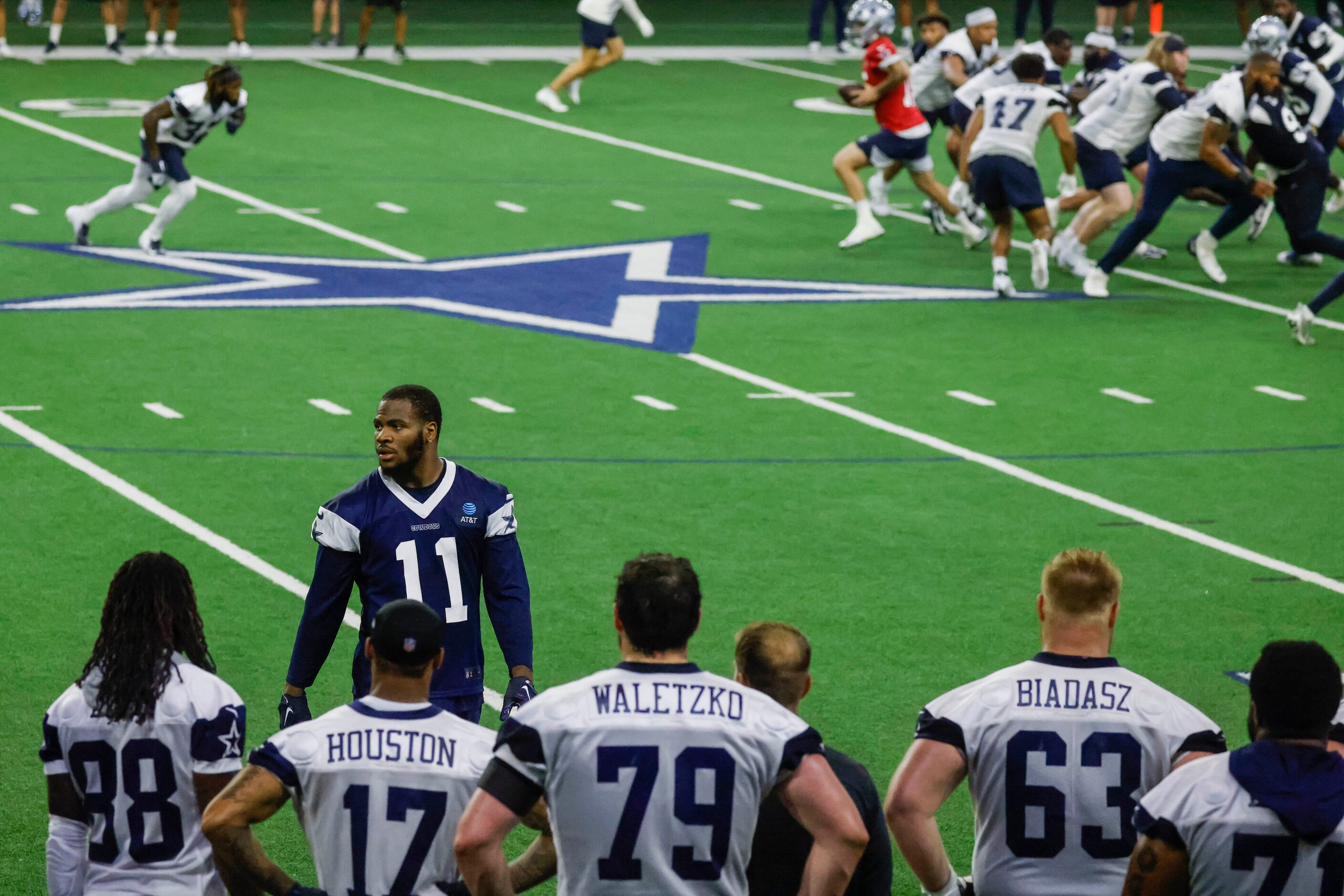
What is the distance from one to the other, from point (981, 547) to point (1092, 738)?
221 inches

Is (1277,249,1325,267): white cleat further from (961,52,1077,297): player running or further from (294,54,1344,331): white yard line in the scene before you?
(961,52,1077,297): player running

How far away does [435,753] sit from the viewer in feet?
14.8

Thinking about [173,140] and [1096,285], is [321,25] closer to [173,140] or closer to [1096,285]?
[173,140]

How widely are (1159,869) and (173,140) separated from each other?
45.5 ft

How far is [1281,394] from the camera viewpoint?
13438 mm

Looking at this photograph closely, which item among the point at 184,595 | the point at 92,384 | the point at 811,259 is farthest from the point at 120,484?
A: the point at 811,259

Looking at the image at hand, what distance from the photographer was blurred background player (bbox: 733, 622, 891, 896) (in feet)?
15.4

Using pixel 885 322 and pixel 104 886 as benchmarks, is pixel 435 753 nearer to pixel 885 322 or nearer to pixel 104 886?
pixel 104 886

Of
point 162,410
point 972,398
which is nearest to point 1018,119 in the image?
point 972,398

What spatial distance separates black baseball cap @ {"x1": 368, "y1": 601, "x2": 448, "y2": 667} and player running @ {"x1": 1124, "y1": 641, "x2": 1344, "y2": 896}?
168 centimetres

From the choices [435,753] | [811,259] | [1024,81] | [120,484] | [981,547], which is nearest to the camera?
[435,753]

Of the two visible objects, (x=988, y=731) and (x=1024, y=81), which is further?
(x=1024, y=81)

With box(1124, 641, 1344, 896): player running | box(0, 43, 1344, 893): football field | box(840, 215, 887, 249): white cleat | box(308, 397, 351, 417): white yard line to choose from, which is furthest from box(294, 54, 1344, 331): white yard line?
box(1124, 641, 1344, 896): player running

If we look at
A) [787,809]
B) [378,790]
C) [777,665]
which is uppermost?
[777,665]
